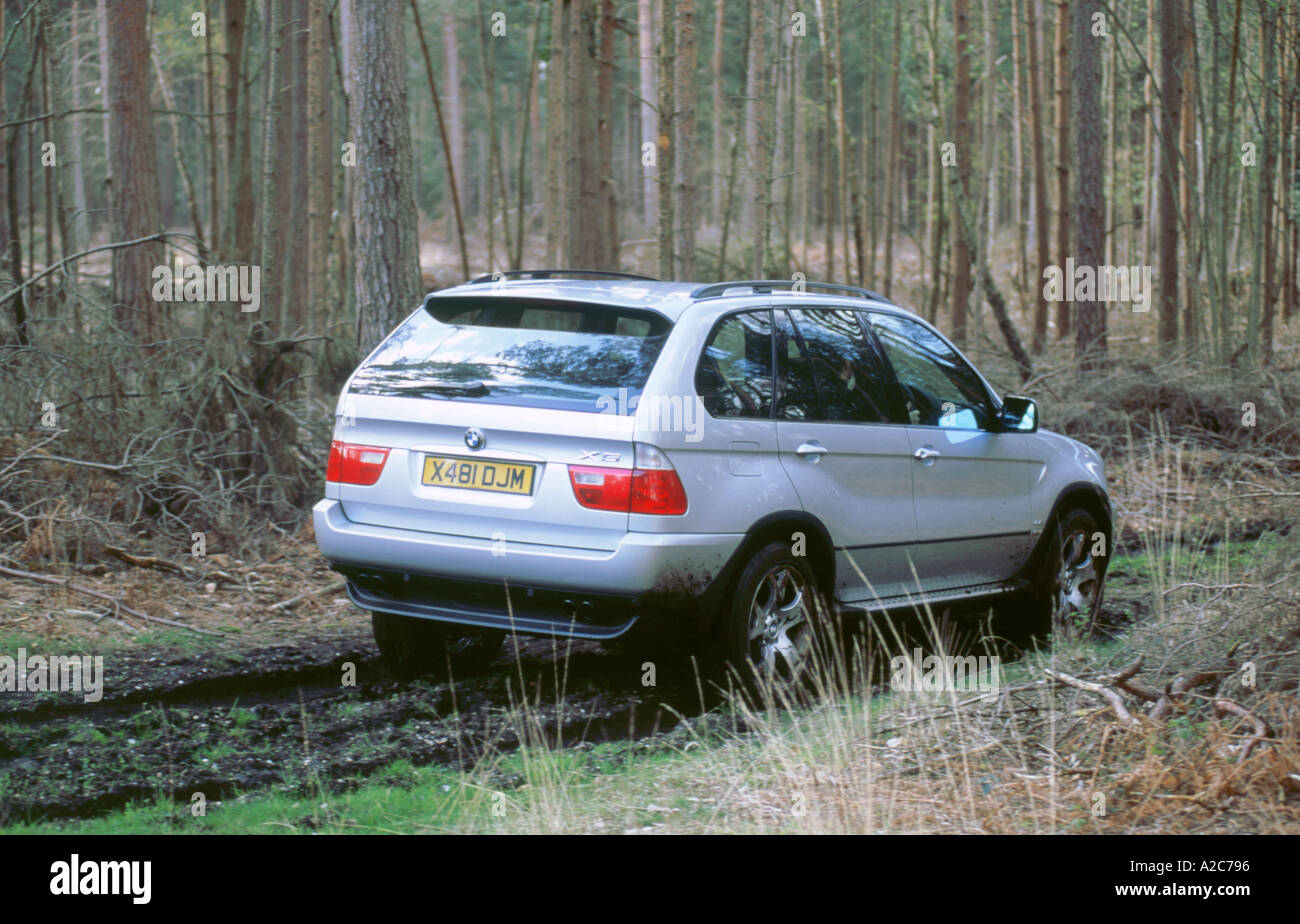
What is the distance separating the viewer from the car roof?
19.5 ft

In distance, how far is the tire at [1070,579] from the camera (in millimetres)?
7719

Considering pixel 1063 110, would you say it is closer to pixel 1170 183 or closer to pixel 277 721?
pixel 1170 183

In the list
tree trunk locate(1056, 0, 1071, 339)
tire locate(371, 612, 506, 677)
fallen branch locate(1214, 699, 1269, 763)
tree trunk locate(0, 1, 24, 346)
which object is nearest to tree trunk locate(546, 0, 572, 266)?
tree trunk locate(0, 1, 24, 346)

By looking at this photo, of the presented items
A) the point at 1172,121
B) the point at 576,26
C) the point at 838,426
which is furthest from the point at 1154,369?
the point at 838,426

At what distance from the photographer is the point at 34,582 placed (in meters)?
7.79

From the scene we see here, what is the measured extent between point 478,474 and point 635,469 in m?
0.73

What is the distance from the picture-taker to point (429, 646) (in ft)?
22.3

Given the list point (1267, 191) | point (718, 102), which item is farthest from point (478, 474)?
point (718, 102)

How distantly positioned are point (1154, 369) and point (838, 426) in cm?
966

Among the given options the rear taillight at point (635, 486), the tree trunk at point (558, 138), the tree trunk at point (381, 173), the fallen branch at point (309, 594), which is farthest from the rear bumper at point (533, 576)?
the tree trunk at point (558, 138)

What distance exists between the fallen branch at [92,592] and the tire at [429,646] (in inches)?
54.1

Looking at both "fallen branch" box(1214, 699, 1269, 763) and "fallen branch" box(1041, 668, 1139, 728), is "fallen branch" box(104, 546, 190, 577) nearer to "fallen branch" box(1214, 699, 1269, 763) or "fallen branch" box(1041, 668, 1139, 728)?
"fallen branch" box(1041, 668, 1139, 728)

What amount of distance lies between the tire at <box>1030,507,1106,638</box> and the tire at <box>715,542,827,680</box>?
6.42 ft
